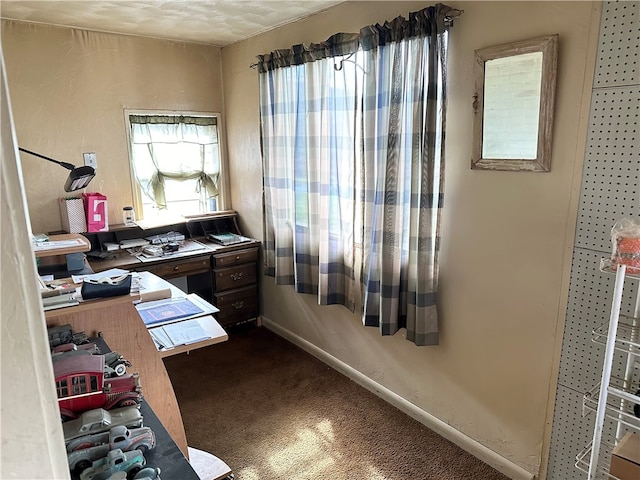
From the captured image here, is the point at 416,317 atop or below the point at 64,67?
below

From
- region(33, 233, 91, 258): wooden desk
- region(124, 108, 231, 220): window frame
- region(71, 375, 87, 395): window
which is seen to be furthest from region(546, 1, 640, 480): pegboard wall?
region(124, 108, 231, 220): window frame

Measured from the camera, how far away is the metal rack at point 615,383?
135cm

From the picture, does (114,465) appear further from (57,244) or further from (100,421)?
(57,244)

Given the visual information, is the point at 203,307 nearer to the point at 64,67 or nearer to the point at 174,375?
the point at 174,375

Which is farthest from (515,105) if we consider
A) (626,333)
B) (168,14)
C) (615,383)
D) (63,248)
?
(63,248)

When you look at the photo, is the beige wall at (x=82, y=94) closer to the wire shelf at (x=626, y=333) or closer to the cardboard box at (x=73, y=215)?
the cardboard box at (x=73, y=215)

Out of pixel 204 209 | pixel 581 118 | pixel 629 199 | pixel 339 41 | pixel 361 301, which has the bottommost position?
pixel 361 301

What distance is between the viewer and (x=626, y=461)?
1396mm

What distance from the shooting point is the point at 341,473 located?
2.14 m

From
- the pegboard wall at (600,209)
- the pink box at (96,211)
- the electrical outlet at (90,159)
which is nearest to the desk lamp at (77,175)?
the pink box at (96,211)

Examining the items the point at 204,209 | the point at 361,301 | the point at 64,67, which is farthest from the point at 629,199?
the point at 64,67

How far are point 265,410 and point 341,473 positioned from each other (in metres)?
0.68

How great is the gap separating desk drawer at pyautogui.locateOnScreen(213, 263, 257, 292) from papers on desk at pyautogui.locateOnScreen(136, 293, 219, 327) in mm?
1287

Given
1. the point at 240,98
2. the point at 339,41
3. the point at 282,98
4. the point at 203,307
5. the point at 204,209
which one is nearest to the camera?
the point at 203,307
